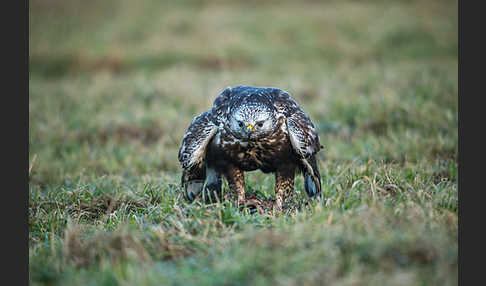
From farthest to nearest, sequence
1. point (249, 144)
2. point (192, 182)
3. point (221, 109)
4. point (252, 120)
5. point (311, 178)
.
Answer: point (192, 182)
point (311, 178)
point (221, 109)
point (249, 144)
point (252, 120)

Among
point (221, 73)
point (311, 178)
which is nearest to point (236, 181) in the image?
point (311, 178)

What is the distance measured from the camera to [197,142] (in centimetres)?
358

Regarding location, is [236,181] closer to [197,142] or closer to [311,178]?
[197,142]

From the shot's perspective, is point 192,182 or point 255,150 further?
point 192,182

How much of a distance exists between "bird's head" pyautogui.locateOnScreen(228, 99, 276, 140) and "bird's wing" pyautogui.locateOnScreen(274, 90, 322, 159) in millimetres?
199

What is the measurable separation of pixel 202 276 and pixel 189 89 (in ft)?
21.2

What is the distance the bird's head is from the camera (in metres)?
3.20

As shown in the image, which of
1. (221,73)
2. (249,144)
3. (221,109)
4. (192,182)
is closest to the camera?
(249,144)

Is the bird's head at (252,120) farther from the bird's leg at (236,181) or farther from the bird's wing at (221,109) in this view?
the bird's leg at (236,181)

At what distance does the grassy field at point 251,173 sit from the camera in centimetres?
236

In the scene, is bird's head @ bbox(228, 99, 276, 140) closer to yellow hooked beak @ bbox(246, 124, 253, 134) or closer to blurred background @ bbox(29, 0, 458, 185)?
yellow hooked beak @ bbox(246, 124, 253, 134)

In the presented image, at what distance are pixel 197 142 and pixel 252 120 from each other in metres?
0.61

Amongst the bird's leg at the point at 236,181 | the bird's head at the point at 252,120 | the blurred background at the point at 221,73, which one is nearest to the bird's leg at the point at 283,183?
the bird's leg at the point at 236,181

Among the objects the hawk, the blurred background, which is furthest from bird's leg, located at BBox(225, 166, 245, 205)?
the blurred background
